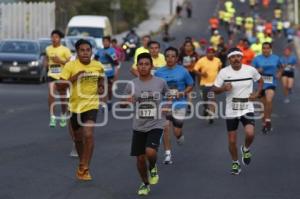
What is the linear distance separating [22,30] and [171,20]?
26.4 metres

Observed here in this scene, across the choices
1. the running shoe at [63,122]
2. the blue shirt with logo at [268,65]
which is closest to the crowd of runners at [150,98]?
the running shoe at [63,122]

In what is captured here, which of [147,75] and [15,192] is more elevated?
[147,75]

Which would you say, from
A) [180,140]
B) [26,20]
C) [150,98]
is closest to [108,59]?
[180,140]

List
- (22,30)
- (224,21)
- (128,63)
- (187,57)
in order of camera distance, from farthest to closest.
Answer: (224,21) → (22,30) → (128,63) → (187,57)

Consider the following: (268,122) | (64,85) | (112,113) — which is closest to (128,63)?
(112,113)

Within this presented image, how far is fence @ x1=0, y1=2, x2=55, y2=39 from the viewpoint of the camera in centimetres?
5078

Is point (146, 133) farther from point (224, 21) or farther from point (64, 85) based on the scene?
point (224, 21)

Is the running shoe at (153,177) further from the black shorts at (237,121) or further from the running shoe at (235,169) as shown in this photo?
the black shorts at (237,121)

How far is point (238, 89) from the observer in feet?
43.0

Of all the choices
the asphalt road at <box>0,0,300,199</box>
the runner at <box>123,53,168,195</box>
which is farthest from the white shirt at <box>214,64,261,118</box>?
the runner at <box>123,53,168,195</box>

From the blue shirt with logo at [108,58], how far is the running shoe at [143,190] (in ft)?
34.3

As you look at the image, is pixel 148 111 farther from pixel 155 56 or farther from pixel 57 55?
pixel 57 55

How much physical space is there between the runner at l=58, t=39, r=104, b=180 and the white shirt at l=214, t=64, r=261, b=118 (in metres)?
1.73

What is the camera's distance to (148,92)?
448 inches
